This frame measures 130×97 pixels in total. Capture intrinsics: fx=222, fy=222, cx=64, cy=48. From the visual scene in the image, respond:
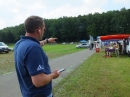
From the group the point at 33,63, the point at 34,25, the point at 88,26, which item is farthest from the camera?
the point at 88,26

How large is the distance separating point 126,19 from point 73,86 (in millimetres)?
104688

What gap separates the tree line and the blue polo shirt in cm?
10838

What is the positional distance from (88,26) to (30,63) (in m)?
114

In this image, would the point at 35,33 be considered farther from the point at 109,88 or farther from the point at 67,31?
the point at 67,31

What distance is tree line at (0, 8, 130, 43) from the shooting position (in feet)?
358

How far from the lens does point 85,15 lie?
127 m

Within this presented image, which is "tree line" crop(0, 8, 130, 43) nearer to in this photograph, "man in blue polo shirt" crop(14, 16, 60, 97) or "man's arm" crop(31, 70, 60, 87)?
"man in blue polo shirt" crop(14, 16, 60, 97)

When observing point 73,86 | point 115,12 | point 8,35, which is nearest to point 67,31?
point 115,12

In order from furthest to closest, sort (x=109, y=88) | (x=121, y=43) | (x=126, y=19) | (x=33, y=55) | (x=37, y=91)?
(x=126, y=19) → (x=121, y=43) → (x=109, y=88) → (x=37, y=91) → (x=33, y=55)

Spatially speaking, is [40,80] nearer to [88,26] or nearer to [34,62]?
[34,62]

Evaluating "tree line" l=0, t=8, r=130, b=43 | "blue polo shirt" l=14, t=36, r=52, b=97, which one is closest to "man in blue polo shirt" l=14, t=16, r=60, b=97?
"blue polo shirt" l=14, t=36, r=52, b=97

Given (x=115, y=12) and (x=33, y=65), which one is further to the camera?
(x=115, y=12)

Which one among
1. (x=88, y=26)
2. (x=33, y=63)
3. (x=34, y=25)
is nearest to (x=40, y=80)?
(x=33, y=63)

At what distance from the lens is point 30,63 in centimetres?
242
